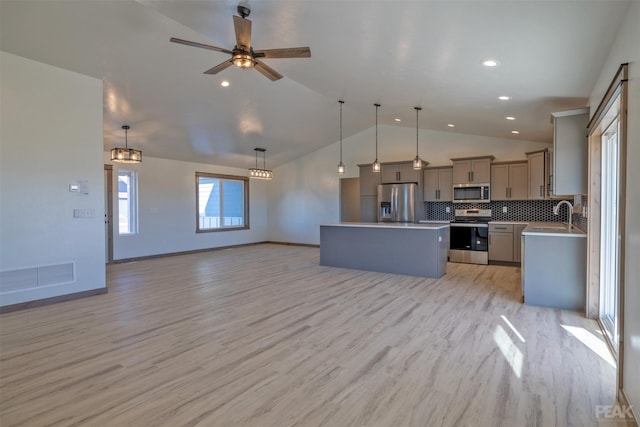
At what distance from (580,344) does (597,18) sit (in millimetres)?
2614

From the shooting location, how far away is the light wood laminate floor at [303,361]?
6.53 ft

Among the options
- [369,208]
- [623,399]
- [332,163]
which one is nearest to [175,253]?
[332,163]

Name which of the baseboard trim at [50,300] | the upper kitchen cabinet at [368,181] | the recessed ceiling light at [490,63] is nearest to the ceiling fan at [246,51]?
the recessed ceiling light at [490,63]

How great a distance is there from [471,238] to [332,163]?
4.39 meters

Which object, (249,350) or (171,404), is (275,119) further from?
(171,404)

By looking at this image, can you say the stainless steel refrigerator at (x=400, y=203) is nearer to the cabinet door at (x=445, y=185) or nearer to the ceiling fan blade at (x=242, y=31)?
the cabinet door at (x=445, y=185)

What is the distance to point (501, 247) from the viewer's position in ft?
22.2

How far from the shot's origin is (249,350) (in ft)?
9.36

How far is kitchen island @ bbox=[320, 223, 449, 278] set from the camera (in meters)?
5.61

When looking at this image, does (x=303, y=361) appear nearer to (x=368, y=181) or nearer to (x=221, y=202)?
(x=368, y=181)

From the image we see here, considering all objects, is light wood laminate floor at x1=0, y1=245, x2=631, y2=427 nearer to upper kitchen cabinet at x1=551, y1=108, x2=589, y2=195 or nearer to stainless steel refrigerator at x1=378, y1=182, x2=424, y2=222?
upper kitchen cabinet at x1=551, y1=108, x2=589, y2=195

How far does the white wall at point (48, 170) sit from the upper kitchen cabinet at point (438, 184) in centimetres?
654

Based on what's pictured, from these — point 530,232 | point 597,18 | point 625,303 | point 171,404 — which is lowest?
point 171,404

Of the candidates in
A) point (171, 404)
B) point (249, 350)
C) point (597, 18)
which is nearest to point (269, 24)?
point (597, 18)
